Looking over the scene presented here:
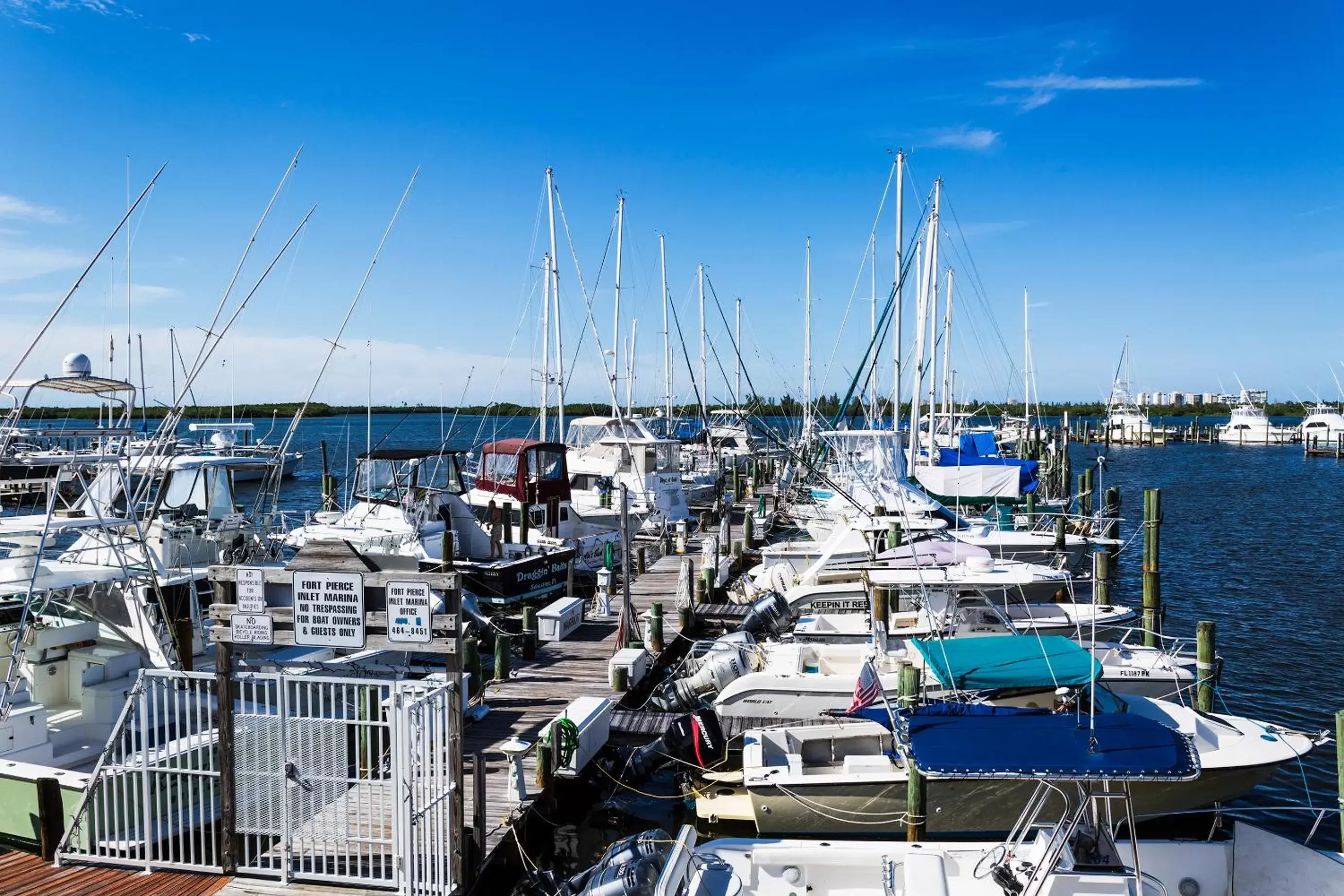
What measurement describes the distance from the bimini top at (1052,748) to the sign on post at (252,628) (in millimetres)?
5890

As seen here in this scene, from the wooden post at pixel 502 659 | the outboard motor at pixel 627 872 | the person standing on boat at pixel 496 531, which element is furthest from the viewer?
the person standing on boat at pixel 496 531

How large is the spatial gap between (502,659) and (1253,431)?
111334 millimetres

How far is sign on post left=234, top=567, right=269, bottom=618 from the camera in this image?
28.8ft

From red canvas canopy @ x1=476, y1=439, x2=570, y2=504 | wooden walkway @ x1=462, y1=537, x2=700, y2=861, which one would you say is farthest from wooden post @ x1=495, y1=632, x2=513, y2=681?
red canvas canopy @ x1=476, y1=439, x2=570, y2=504

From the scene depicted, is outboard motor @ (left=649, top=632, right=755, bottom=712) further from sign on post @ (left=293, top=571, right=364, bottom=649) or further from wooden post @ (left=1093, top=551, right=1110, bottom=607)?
wooden post @ (left=1093, top=551, right=1110, bottom=607)

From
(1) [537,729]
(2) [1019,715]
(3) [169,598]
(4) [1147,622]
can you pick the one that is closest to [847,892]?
(2) [1019,715]

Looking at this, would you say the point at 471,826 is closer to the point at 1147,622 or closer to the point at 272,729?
the point at 272,729

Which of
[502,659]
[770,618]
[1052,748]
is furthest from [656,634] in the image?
[1052,748]

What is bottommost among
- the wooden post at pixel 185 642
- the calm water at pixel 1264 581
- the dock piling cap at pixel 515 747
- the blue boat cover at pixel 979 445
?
the calm water at pixel 1264 581

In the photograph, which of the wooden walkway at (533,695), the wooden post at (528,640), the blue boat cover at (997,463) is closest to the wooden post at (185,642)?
the wooden walkway at (533,695)

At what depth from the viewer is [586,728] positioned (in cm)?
1288

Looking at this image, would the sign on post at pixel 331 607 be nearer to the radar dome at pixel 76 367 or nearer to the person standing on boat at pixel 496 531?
the radar dome at pixel 76 367

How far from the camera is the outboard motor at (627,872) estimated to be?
919cm

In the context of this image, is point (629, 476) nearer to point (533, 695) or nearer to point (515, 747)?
point (533, 695)
